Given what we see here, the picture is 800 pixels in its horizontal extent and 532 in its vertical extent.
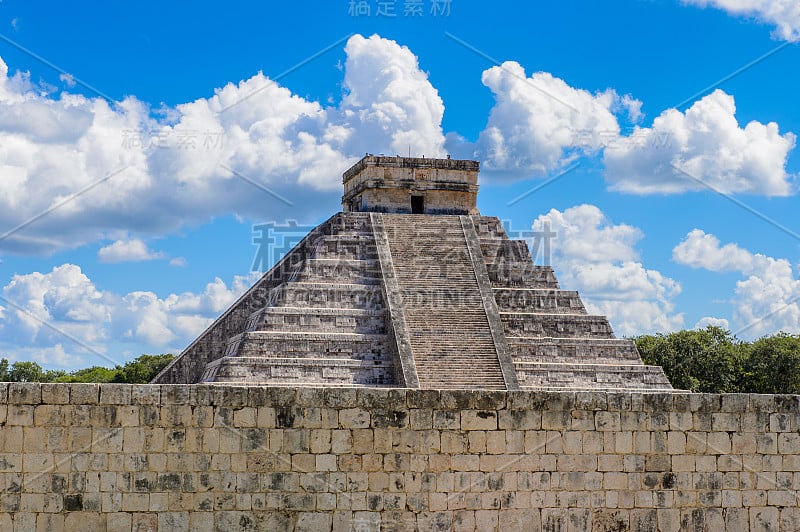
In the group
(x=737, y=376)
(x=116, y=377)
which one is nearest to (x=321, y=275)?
(x=737, y=376)

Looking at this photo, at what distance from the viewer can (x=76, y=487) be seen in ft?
41.2

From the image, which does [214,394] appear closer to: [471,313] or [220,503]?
[220,503]

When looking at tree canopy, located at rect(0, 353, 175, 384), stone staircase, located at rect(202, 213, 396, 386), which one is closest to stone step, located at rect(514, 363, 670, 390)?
stone staircase, located at rect(202, 213, 396, 386)

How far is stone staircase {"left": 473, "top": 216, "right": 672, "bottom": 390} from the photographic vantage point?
28.9 m

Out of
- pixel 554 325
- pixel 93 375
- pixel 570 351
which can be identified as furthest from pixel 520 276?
pixel 93 375

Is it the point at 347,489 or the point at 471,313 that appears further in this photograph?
the point at 471,313

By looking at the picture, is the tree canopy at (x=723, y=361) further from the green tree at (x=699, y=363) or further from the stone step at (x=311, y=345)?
the stone step at (x=311, y=345)

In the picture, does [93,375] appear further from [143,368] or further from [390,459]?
[390,459]

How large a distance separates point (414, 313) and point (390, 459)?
55.9ft

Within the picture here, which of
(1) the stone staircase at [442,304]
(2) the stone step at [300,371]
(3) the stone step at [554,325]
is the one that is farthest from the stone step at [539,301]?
(2) the stone step at [300,371]

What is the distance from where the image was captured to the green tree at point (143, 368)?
58.8 metres

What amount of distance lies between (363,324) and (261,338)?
307cm

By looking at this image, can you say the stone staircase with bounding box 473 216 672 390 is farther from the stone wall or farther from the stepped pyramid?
the stone wall

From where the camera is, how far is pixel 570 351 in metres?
29.9
